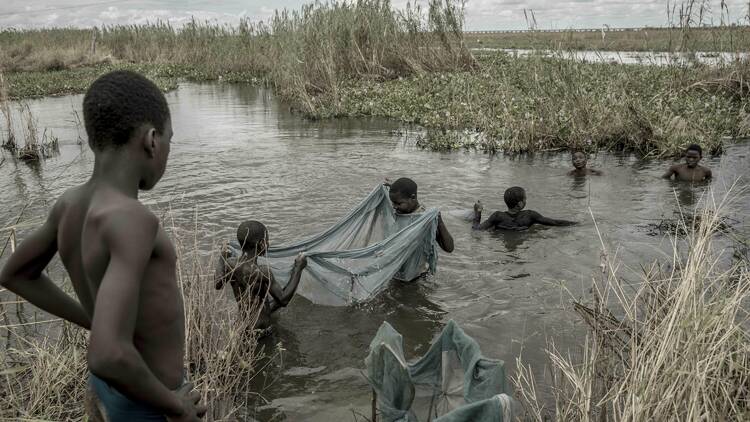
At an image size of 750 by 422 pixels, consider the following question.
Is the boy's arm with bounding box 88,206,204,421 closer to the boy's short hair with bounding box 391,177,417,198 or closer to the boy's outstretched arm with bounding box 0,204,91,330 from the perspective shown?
the boy's outstretched arm with bounding box 0,204,91,330

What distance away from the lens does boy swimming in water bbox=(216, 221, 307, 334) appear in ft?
14.4

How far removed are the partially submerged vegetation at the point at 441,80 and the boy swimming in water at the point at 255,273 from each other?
22.9 ft

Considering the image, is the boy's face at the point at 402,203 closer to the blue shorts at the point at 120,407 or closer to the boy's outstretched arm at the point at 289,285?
the boy's outstretched arm at the point at 289,285

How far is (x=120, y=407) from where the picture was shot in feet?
5.51

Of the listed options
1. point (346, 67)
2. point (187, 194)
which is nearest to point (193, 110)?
point (346, 67)

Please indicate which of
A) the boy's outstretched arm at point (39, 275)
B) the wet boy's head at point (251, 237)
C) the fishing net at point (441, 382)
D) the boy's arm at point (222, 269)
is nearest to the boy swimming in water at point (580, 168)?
the wet boy's head at point (251, 237)

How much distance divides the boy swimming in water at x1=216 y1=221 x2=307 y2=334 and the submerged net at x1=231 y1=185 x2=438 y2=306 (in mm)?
225

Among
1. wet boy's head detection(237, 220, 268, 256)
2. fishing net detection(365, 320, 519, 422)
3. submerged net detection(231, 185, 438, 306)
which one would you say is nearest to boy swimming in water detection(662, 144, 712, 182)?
submerged net detection(231, 185, 438, 306)

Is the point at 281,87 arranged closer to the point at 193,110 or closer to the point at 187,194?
the point at 193,110

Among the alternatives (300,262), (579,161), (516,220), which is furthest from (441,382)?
(579,161)

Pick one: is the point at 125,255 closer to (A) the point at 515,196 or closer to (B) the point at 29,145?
(A) the point at 515,196

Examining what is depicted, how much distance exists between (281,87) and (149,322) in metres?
18.0

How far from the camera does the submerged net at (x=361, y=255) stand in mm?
4832

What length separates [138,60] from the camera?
33.0 m
